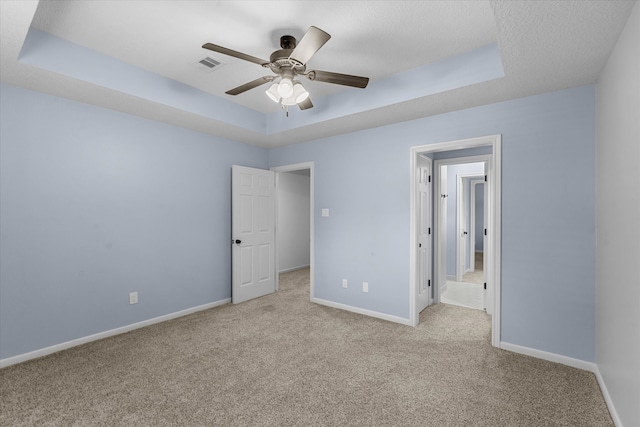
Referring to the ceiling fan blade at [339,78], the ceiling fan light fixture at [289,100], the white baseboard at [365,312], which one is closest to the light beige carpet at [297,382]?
the white baseboard at [365,312]

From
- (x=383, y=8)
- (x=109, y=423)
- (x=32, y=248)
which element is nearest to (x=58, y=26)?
(x=32, y=248)

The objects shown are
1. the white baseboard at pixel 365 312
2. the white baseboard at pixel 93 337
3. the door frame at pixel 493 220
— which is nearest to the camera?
the white baseboard at pixel 93 337

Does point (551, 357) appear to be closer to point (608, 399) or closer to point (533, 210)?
point (608, 399)

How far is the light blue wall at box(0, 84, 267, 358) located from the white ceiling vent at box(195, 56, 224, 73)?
1144mm

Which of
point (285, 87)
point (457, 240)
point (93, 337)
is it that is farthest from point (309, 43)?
point (457, 240)

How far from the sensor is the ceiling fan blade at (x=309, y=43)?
1.75 m

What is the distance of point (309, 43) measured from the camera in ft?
6.06

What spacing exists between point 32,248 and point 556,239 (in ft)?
15.2

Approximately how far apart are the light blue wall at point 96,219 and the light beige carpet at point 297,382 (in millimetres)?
400

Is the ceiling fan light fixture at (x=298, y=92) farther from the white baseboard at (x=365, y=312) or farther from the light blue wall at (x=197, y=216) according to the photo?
the white baseboard at (x=365, y=312)

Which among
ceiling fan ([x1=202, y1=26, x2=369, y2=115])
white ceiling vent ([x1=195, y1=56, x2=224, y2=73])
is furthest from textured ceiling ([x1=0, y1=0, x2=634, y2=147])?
ceiling fan ([x1=202, y1=26, x2=369, y2=115])

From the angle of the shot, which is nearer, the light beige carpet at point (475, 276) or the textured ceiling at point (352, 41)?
the textured ceiling at point (352, 41)

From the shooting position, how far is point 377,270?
379 centimetres

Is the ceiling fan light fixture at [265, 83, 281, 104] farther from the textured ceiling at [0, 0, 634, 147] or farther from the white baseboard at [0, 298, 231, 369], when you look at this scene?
the white baseboard at [0, 298, 231, 369]
